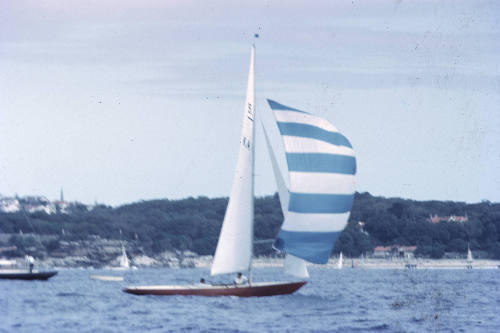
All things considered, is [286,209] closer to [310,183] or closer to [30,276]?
[310,183]

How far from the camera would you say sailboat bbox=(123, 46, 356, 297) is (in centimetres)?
5238

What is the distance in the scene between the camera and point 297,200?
2063 inches

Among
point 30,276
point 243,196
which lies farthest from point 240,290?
point 30,276

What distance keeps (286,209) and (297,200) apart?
2.04 metres

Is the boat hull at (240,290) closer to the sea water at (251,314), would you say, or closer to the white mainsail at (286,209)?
the sea water at (251,314)

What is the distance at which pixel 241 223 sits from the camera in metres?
54.2

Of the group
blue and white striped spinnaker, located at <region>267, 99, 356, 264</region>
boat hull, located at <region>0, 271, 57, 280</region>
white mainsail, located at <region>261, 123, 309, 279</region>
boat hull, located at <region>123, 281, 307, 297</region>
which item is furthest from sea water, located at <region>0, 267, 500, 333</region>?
boat hull, located at <region>0, 271, 57, 280</region>

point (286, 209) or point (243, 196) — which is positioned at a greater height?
point (243, 196)

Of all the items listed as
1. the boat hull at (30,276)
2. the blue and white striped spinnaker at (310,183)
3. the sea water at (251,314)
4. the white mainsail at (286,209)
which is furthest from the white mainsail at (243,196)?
the boat hull at (30,276)

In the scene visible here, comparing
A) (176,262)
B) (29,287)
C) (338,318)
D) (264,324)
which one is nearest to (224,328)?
(264,324)

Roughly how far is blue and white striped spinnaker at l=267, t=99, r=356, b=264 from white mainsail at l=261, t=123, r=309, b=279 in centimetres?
130

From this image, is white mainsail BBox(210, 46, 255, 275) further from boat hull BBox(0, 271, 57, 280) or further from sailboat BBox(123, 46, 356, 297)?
boat hull BBox(0, 271, 57, 280)

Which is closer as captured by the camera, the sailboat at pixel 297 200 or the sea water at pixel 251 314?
the sea water at pixel 251 314

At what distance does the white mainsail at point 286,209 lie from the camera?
54.2 metres
